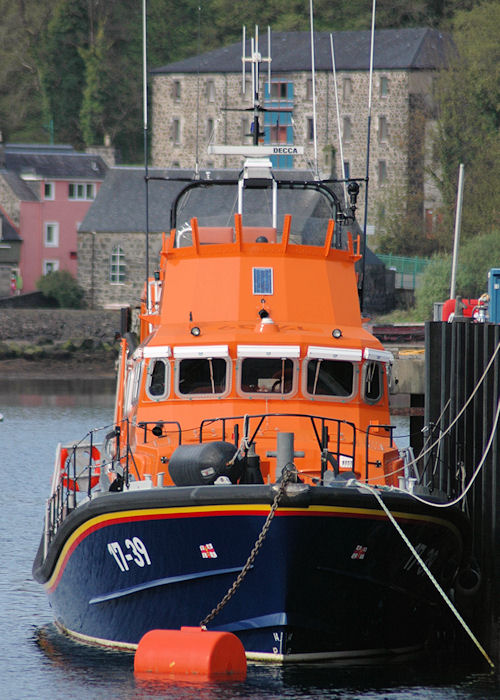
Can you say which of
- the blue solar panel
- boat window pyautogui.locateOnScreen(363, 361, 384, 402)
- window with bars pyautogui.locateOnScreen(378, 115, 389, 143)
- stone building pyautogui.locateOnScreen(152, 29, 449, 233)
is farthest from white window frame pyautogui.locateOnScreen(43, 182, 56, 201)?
boat window pyautogui.locateOnScreen(363, 361, 384, 402)

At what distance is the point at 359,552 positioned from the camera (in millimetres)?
13070

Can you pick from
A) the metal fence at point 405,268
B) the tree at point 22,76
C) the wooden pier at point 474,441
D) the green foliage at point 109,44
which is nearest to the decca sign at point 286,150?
the wooden pier at point 474,441

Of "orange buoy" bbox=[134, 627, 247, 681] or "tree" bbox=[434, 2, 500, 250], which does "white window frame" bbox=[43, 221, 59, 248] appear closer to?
"tree" bbox=[434, 2, 500, 250]

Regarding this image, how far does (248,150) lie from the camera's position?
17.1 meters

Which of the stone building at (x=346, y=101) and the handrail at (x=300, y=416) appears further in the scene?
the stone building at (x=346, y=101)

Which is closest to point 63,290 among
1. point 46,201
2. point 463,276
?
point 46,201

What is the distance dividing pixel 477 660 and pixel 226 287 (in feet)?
15.6

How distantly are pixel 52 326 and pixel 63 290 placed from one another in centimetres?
424

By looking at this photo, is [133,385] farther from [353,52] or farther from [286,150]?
[353,52]

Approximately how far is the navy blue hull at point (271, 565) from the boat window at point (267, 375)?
7.01 ft

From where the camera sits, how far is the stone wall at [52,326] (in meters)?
61.8

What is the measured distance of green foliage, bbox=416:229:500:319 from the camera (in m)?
55.0

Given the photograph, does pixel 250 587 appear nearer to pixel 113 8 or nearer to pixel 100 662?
pixel 100 662

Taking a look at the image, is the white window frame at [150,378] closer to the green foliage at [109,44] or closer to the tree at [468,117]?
the tree at [468,117]
